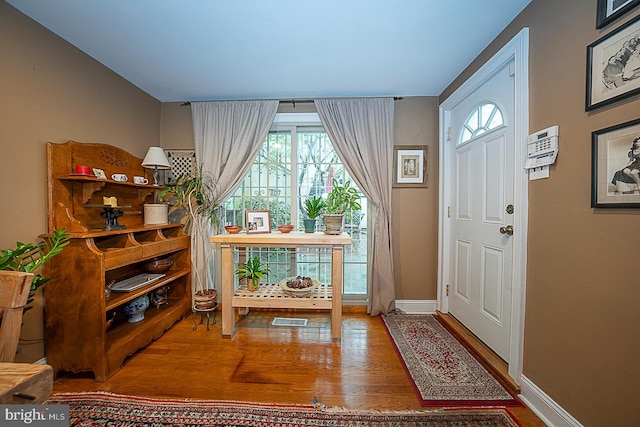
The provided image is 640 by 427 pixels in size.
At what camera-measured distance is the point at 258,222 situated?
2428 millimetres

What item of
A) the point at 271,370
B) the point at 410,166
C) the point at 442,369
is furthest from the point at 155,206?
the point at 442,369

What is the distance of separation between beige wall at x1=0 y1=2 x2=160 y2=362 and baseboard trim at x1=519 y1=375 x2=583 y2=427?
10.4 ft

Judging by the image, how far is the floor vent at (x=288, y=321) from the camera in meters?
2.43

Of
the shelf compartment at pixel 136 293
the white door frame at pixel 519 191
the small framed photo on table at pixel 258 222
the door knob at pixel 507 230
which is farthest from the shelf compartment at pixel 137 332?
the door knob at pixel 507 230

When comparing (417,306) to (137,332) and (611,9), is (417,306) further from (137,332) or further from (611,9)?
(137,332)

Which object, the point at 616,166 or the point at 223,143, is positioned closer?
the point at 616,166

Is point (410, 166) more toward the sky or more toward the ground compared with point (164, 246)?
more toward the sky

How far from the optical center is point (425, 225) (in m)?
2.67

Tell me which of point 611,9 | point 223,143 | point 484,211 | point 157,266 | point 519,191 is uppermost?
→ point 611,9

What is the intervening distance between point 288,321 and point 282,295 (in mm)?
405

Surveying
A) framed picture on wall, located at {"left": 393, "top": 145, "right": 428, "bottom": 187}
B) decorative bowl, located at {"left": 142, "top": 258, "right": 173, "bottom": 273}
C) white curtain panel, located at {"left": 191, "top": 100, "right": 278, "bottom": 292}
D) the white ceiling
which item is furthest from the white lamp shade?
framed picture on wall, located at {"left": 393, "top": 145, "right": 428, "bottom": 187}

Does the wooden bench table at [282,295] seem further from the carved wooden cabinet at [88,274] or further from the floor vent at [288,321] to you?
the carved wooden cabinet at [88,274]

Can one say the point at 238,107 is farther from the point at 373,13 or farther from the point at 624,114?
the point at 624,114

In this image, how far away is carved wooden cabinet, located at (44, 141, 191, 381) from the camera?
1613 millimetres
